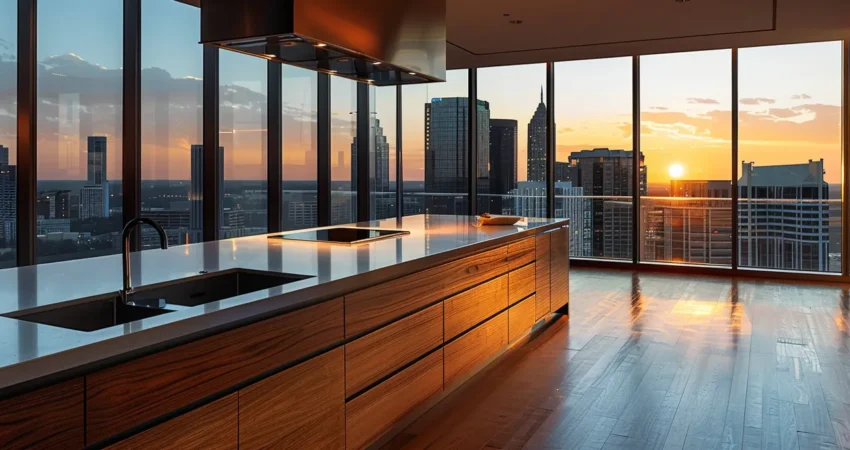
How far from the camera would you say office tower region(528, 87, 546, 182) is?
8125 millimetres

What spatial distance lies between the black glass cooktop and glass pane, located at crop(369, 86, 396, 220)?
3.77 metres

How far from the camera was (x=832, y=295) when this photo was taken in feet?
19.5

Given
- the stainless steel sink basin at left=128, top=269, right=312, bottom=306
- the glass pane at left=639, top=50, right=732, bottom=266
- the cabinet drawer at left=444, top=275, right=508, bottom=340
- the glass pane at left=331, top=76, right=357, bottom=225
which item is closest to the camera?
the stainless steel sink basin at left=128, top=269, right=312, bottom=306

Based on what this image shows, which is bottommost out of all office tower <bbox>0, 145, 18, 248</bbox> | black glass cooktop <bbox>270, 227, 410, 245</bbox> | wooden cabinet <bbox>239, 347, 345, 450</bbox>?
wooden cabinet <bbox>239, 347, 345, 450</bbox>

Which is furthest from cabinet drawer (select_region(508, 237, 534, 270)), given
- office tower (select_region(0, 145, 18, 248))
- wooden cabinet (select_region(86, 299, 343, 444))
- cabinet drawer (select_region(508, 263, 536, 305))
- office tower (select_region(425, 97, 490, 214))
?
office tower (select_region(425, 97, 490, 214))

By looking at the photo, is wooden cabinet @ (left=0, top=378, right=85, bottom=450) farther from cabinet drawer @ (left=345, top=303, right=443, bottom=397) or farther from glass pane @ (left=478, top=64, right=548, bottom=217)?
glass pane @ (left=478, top=64, right=548, bottom=217)

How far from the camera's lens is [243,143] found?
557 cm

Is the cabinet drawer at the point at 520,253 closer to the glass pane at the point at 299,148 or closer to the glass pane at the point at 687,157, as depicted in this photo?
the glass pane at the point at 299,148

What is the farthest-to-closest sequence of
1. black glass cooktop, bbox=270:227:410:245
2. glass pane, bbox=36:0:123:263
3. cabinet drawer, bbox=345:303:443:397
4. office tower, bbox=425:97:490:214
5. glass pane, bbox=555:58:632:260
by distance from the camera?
1. office tower, bbox=425:97:490:214
2. glass pane, bbox=555:58:632:260
3. glass pane, bbox=36:0:123:263
4. black glass cooktop, bbox=270:227:410:245
5. cabinet drawer, bbox=345:303:443:397

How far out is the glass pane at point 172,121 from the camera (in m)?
4.71

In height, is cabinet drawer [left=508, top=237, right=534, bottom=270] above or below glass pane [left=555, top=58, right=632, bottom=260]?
below

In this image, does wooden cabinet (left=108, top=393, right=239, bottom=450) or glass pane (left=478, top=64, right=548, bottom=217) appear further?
glass pane (left=478, top=64, right=548, bottom=217)

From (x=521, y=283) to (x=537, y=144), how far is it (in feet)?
14.6

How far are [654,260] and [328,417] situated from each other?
20.5 feet
